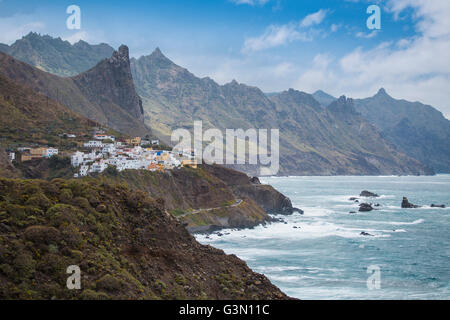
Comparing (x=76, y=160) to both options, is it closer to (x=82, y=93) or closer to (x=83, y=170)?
(x=83, y=170)

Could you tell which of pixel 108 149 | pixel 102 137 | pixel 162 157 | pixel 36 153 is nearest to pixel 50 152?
pixel 36 153

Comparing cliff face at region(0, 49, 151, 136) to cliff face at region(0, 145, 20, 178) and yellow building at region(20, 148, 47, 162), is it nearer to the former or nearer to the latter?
yellow building at region(20, 148, 47, 162)

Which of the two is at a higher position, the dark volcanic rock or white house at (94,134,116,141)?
white house at (94,134,116,141)

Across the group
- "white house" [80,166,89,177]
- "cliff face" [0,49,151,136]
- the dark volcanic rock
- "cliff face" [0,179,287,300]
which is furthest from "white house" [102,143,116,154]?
"cliff face" [0,49,151,136]

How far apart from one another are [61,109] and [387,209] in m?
100

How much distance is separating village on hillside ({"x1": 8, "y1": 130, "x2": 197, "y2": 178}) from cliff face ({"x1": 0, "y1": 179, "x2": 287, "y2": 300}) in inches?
2166

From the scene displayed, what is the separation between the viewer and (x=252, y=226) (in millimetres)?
80250

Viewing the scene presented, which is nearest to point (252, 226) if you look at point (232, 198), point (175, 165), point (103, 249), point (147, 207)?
point (232, 198)

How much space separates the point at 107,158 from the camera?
83.5 m

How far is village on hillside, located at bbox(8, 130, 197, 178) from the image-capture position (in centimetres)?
7706

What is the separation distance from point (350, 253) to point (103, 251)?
45.7 m

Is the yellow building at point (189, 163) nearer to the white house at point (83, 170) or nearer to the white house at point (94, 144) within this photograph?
the white house at point (94, 144)

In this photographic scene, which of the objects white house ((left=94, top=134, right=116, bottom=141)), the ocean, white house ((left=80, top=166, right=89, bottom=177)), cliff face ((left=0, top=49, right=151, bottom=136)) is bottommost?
the ocean
